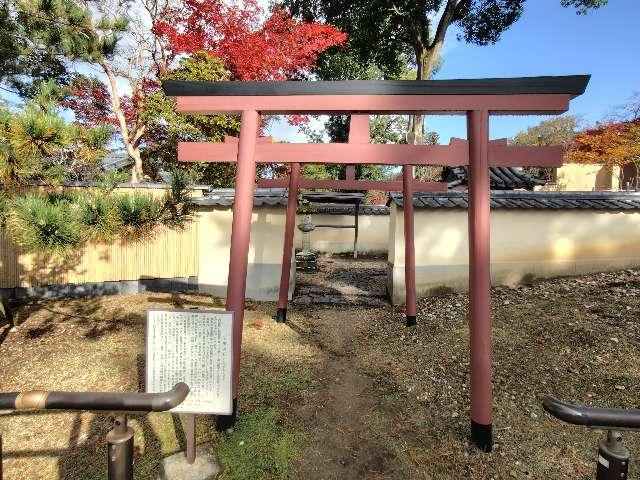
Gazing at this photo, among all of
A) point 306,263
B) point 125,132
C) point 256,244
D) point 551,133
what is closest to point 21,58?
point 125,132

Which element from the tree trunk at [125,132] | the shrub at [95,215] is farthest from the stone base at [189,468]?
the tree trunk at [125,132]

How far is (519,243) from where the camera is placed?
7602 millimetres

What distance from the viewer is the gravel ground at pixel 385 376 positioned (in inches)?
116

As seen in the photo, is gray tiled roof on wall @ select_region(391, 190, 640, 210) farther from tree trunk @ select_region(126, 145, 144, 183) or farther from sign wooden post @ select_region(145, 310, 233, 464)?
tree trunk @ select_region(126, 145, 144, 183)

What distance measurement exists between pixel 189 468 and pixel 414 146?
3.18 metres

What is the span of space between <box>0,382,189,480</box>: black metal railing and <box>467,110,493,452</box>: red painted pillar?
248 cm

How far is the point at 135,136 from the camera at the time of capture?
38.3ft

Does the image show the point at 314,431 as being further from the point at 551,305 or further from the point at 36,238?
the point at 551,305

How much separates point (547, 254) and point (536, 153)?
5.51 m

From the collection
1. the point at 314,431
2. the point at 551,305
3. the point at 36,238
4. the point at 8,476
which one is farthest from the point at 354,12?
the point at 8,476

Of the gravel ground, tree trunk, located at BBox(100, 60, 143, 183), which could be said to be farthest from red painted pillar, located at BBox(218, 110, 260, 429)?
tree trunk, located at BBox(100, 60, 143, 183)

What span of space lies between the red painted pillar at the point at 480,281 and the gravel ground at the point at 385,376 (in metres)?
0.30

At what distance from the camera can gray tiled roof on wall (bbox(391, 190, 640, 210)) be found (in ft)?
24.6

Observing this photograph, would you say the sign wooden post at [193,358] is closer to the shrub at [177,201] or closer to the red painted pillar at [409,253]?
the shrub at [177,201]
